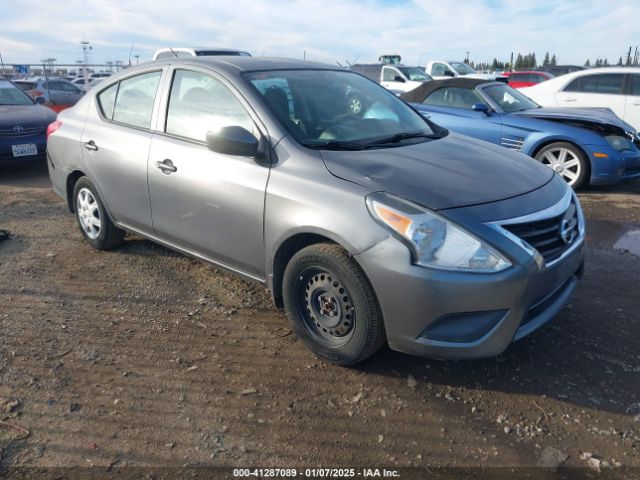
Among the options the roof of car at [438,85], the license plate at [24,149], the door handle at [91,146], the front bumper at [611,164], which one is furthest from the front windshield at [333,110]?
the license plate at [24,149]

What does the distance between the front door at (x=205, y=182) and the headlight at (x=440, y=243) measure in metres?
0.96

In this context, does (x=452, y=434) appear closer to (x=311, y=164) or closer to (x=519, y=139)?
(x=311, y=164)

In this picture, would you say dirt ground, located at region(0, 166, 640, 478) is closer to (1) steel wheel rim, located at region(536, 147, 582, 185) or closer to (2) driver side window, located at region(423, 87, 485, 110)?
(1) steel wheel rim, located at region(536, 147, 582, 185)

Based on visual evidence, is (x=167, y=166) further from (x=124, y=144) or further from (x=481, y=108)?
(x=481, y=108)

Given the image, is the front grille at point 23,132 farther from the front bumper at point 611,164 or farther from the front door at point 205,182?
the front bumper at point 611,164

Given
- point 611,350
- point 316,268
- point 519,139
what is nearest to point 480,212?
point 316,268

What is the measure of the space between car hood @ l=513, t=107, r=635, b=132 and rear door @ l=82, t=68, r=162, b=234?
5.49 metres

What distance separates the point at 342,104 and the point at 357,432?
222 centimetres

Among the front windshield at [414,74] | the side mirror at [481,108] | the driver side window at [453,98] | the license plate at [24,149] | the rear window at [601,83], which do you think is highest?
the front windshield at [414,74]

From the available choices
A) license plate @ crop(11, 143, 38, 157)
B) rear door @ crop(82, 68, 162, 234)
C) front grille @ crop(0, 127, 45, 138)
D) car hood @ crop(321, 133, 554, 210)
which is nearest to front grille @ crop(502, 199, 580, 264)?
car hood @ crop(321, 133, 554, 210)

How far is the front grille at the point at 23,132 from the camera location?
797 cm

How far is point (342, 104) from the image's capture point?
3740mm

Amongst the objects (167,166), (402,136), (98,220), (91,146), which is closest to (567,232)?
(402,136)

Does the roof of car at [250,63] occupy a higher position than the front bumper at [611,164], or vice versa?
the roof of car at [250,63]
